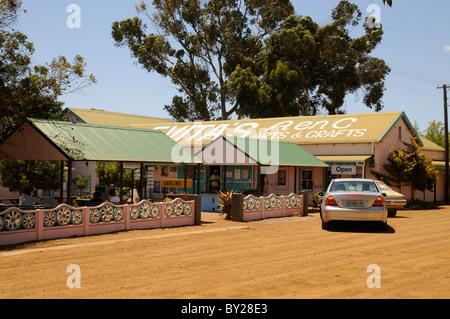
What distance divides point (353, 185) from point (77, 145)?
9.04 meters

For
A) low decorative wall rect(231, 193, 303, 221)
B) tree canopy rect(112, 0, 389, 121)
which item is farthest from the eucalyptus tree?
low decorative wall rect(231, 193, 303, 221)

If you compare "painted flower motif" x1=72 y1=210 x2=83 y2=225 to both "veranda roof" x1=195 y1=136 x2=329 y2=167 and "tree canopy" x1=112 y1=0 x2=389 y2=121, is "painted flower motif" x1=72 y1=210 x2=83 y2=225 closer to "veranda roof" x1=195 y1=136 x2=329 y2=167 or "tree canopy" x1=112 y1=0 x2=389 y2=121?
"veranda roof" x1=195 y1=136 x2=329 y2=167

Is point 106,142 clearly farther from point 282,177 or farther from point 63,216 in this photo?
point 282,177

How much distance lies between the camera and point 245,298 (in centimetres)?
748

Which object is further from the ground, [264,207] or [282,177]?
[282,177]

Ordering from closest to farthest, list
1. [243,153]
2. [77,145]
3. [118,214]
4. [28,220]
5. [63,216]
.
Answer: [28,220] < [63,216] < [118,214] < [77,145] < [243,153]

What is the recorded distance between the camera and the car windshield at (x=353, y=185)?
16.8 meters

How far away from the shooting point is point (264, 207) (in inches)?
858

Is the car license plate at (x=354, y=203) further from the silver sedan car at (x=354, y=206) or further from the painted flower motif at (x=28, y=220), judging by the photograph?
the painted flower motif at (x=28, y=220)

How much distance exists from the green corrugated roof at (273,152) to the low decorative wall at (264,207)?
246 cm

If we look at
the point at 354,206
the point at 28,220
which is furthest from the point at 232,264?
the point at 354,206

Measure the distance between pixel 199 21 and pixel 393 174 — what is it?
111ft

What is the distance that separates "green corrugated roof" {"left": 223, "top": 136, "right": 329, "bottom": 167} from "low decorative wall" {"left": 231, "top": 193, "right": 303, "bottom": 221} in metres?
2.46

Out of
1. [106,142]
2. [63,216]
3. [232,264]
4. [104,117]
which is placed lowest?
[232,264]
